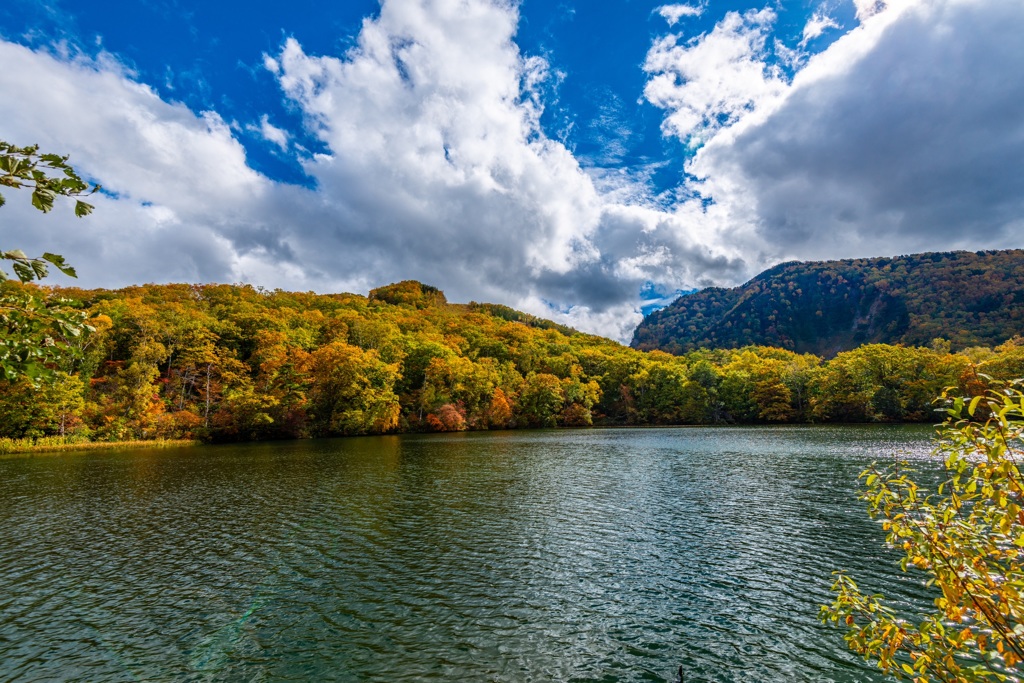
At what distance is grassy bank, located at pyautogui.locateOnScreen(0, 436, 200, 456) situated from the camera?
180 feet

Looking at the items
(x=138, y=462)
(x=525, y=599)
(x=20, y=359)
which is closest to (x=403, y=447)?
(x=138, y=462)

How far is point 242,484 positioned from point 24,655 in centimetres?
2443

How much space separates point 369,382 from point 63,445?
42.8 metres

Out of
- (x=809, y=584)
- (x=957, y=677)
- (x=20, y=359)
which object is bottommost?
(x=809, y=584)

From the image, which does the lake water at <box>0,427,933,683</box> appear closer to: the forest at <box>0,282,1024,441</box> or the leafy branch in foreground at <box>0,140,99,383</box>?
the leafy branch in foreground at <box>0,140,99,383</box>

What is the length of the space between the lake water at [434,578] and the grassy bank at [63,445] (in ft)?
90.7

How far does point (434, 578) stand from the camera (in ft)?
56.0

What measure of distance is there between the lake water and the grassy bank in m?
27.6

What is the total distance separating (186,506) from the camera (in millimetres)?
28328

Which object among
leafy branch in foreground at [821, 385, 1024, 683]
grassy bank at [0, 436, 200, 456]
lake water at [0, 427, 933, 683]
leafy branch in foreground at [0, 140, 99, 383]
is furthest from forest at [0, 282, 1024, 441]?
leafy branch in foreground at [0, 140, 99, 383]

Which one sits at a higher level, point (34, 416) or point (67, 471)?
point (34, 416)

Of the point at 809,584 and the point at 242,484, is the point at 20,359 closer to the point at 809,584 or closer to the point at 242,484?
the point at 809,584

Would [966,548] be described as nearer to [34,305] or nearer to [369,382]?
[34,305]

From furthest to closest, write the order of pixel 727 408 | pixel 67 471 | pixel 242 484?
1. pixel 727 408
2. pixel 67 471
3. pixel 242 484
